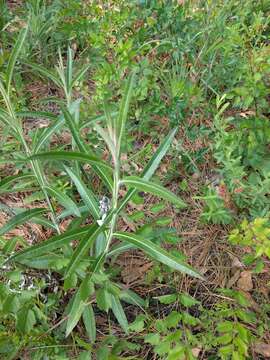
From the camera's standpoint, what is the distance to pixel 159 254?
1516 mm

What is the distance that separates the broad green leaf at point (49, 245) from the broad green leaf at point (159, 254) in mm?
144

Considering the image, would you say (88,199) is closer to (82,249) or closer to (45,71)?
(82,249)

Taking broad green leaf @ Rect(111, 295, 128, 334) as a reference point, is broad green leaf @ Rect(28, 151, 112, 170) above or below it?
above

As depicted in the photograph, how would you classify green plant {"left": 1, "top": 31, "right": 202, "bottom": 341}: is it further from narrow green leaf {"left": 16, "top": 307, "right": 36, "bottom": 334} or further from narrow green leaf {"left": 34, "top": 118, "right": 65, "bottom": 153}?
narrow green leaf {"left": 16, "top": 307, "right": 36, "bottom": 334}

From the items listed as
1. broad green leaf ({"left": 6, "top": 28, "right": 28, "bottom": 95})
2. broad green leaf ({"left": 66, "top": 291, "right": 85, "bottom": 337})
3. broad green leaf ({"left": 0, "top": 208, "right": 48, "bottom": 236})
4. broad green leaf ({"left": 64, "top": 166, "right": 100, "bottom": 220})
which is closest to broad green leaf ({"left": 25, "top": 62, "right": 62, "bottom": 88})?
broad green leaf ({"left": 6, "top": 28, "right": 28, "bottom": 95})

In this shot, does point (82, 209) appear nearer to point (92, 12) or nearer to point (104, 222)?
point (104, 222)

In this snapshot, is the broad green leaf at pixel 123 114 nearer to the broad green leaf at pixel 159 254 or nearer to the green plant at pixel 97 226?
the green plant at pixel 97 226

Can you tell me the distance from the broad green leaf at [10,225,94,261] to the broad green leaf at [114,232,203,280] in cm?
14

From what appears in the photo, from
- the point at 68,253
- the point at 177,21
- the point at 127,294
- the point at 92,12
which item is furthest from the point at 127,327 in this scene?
the point at 92,12

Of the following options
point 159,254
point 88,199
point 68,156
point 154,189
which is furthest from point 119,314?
point 68,156

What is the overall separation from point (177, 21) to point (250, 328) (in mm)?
1625

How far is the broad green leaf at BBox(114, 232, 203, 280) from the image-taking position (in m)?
1.48

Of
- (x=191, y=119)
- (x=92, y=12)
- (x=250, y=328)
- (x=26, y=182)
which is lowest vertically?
(x=250, y=328)

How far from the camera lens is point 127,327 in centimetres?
168
